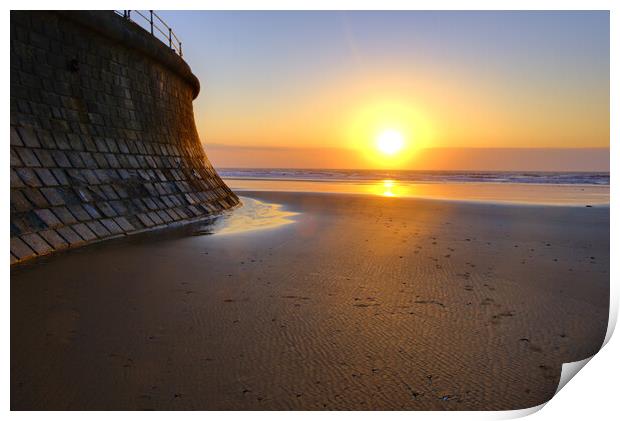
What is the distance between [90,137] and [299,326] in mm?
5944

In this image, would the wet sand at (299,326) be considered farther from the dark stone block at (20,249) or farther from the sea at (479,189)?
the sea at (479,189)

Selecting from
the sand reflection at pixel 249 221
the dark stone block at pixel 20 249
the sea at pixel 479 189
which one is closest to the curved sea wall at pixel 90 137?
the dark stone block at pixel 20 249

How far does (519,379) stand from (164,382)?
2021 millimetres

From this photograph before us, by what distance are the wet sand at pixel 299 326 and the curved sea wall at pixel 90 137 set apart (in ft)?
2.39

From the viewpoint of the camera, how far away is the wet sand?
7.65 ft

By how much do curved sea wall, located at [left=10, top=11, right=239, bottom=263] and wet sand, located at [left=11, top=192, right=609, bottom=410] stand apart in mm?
727

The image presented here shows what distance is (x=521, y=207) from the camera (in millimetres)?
13875

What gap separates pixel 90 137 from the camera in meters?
7.41

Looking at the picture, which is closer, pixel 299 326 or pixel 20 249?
pixel 299 326

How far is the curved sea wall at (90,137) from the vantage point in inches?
230

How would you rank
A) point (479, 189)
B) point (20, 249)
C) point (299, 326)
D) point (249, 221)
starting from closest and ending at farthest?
point (299, 326) → point (20, 249) → point (249, 221) → point (479, 189)

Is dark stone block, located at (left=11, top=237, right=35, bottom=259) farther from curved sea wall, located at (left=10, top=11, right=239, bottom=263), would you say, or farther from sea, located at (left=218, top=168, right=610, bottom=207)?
sea, located at (left=218, top=168, right=610, bottom=207)

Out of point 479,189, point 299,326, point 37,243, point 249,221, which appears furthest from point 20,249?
point 479,189

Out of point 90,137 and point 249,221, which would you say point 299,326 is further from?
point 249,221
